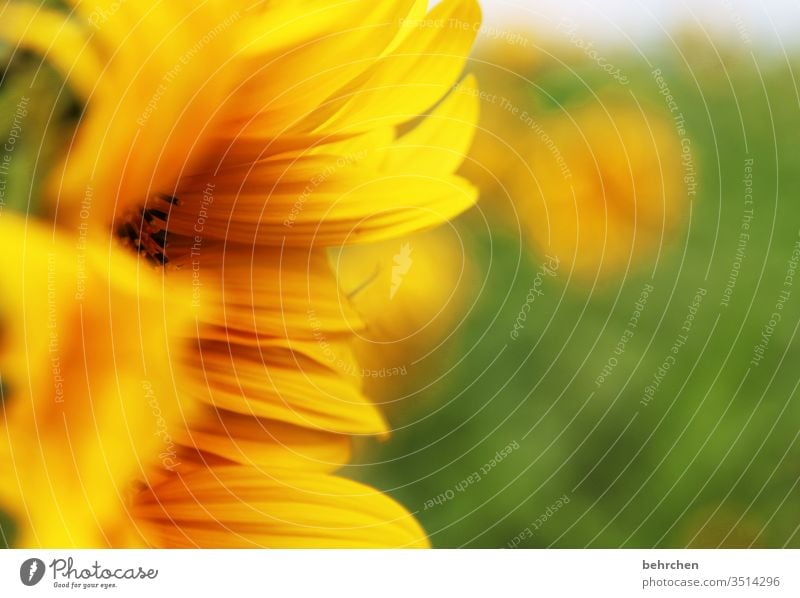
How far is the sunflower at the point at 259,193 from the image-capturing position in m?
0.65

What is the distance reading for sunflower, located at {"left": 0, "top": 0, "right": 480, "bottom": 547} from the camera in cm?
65

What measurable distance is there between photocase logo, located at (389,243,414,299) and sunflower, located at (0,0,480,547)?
0.05ft

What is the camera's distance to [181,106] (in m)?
0.65

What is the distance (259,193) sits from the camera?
2.16ft

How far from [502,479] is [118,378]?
1.10 feet
